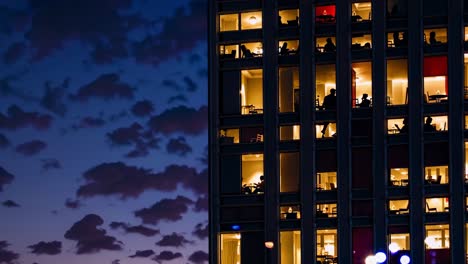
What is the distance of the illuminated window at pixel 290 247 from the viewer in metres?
68.4

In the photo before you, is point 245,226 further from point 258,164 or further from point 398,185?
point 398,185

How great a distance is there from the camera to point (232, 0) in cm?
7188

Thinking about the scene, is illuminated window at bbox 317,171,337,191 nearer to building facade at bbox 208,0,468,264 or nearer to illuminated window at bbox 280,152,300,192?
building facade at bbox 208,0,468,264

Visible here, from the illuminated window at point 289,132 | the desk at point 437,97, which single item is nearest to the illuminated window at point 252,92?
the illuminated window at point 289,132

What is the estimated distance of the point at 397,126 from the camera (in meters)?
68.4

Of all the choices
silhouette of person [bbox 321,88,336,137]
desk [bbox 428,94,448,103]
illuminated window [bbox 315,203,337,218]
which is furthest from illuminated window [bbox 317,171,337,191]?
desk [bbox 428,94,448,103]

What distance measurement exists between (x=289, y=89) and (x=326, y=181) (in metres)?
6.08

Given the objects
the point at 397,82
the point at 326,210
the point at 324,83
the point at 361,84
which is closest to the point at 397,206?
the point at 326,210

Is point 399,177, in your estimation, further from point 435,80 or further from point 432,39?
point 432,39

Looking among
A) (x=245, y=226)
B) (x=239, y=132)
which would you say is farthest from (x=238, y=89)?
(x=245, y=226)

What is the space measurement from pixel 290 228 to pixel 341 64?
10.1 m

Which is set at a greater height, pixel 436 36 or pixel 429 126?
pixel 436 36

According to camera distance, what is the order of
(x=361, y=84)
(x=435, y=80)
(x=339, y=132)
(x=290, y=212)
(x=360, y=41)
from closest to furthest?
(x=435, y=80), (x=339, y=132), (x=290, y=212), (x=361, y=84), (x=360, y=41)

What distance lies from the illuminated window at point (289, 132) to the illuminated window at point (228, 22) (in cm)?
720
